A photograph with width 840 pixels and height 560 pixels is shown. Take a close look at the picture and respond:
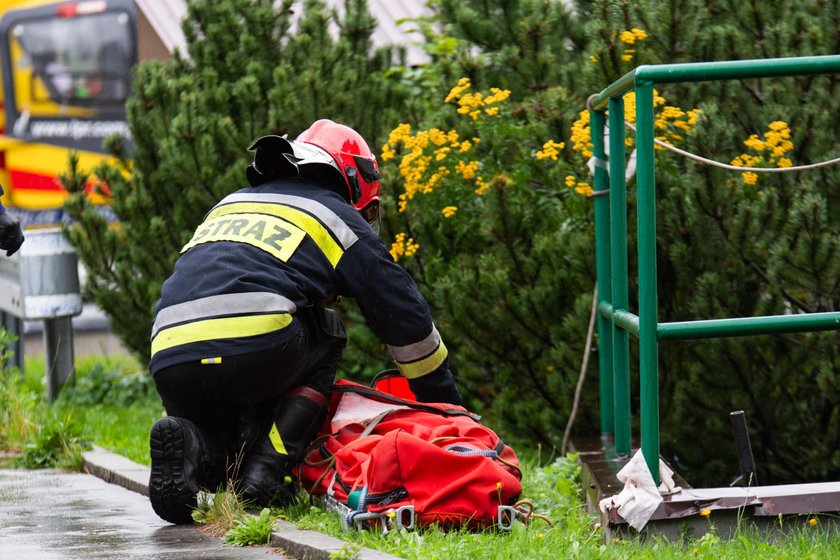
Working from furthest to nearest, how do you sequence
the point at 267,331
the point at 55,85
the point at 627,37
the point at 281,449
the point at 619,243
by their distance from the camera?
the point at 55,85 < the point at 627,37 < the point at 619,243 < the point at 281,449 < the point at 267,331

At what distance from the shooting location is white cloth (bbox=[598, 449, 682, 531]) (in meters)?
4.30

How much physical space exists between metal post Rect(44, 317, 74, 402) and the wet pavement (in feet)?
5.40

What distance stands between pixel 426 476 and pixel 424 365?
2.51ft

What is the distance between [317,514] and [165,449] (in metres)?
0.55

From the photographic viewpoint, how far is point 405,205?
6.59 m

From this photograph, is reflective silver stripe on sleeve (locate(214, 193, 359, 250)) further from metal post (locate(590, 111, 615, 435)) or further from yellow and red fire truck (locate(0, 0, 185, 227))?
yellow and red fire truck (locate(0, 0, 185, 227))

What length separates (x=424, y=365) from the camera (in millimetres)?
5203

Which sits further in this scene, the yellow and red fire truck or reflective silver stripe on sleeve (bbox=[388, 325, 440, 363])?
the yellow and red fire truck

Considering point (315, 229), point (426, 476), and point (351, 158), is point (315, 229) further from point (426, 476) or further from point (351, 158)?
point (426, 476)

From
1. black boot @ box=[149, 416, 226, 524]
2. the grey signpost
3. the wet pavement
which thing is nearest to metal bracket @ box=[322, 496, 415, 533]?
the wet pavement

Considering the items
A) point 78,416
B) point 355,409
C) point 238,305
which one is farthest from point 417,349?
point 78,416

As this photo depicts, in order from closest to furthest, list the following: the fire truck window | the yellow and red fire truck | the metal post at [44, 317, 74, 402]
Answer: the metal post at [44, 317, 74, 402]
the yellow and red fire truck
the fire truck window

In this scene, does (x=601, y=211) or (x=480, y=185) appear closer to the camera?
(x=601, y=211)

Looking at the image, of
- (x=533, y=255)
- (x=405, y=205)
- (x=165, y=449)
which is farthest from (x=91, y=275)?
(x=165, y=449)
